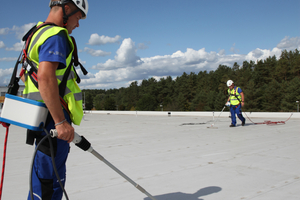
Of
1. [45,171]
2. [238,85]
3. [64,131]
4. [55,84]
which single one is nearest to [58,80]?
[55,84]

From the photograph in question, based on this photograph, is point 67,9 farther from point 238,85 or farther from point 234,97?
point 238,85

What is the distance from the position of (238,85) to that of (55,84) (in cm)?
7969

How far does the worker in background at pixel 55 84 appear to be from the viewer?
179 centimetres

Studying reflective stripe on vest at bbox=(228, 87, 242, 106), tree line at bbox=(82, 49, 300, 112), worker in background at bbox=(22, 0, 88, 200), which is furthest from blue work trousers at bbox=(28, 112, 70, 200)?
tree line at bbox=(82, 49, 300, 112)

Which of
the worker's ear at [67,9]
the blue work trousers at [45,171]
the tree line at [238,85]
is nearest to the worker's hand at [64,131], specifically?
the blue work trousers at [45,171]

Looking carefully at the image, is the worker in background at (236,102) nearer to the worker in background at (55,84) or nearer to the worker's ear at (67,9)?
the worker in background at (55,84)

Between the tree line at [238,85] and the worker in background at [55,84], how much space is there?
66.9 metres

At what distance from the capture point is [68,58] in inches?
78.7

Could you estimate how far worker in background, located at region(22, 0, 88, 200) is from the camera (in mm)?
1791

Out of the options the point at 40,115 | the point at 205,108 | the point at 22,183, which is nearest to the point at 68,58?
the point at 40,115

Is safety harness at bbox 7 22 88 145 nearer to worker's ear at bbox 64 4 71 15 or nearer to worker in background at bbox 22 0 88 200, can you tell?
worker in background at bbox 22 0 88 200

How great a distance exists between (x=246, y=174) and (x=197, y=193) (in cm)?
112

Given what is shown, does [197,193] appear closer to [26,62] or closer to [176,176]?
[176,176]

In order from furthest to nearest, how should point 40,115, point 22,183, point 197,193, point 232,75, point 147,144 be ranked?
point 232,75, point 147,144, point 22,183, point 197,193, point 40,115
